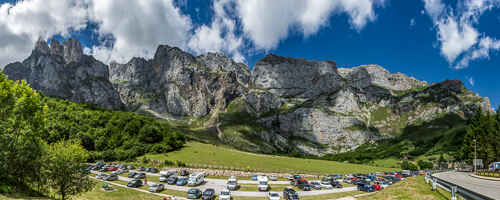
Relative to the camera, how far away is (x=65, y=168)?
3103cm

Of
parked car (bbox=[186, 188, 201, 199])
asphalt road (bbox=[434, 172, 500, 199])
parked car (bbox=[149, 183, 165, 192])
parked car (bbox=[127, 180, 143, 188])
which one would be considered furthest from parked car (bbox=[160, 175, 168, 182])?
asphalt road (bbox=[434, 172, 500, 199])

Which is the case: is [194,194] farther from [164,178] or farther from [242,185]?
[164,178]

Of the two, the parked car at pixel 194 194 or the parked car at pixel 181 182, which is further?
the parked car at pixel 181 182

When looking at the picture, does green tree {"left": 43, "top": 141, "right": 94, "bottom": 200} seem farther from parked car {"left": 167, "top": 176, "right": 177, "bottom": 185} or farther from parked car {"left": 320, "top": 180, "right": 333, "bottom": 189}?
parked car {"left": 320, "top": 180, "right": 333, "bottom": 189}

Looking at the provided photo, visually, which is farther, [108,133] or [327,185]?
[108,133]

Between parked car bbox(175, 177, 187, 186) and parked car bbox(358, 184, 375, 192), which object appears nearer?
parked car bbox(175, 177, 187, 186)

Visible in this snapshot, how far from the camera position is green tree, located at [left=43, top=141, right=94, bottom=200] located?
99.3 ft

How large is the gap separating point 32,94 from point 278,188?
52502 millimetres

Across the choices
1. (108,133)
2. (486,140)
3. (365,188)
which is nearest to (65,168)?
(365,188)

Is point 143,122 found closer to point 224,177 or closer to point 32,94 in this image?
point 224,177

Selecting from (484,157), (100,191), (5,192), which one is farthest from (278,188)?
(484,157)

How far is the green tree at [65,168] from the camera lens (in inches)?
1192

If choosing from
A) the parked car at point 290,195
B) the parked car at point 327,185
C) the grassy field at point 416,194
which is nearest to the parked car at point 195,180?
the parked car at point 290,195

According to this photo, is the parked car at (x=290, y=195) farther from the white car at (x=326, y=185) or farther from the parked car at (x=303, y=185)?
the white car at (x=326, y=185)
